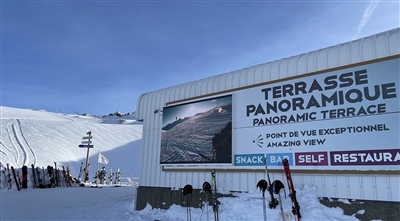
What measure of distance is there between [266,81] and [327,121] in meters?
1.90

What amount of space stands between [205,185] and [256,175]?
1353mm

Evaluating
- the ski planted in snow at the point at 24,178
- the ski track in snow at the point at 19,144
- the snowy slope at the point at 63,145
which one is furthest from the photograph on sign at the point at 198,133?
the ski track in snow at the point at 19,144

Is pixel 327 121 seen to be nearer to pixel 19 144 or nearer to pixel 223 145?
pixel 223 145

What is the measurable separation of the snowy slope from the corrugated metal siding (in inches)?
943

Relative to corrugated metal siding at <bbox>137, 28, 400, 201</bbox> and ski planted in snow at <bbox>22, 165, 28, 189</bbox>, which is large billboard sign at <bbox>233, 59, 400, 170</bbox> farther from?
ski planted in snow at <bbox>22, 165, 28, 189</bbox>

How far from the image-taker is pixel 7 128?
4416 centimetres

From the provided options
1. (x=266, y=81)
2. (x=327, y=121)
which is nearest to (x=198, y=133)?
(x=266, y=81)

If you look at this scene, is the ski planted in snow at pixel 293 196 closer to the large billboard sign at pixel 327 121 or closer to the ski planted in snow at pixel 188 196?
the large billboard sign at pixel 327 121

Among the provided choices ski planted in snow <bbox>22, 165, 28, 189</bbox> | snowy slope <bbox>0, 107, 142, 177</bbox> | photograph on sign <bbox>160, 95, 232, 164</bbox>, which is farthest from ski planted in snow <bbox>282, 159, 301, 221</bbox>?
snowy slope <bbox>0, 107, 142, 177</bbox>

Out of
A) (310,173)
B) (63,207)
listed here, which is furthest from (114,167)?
(310,173)

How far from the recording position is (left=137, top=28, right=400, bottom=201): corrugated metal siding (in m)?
5.77

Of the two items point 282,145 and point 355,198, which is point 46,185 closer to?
point 282,145

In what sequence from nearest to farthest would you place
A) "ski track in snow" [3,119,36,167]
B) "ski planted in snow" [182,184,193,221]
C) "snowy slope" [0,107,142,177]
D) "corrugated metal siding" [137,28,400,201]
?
"corrugated metal siding" [137,28,400,201] < "ski planted in snow" [182,184,193,221] < "ski track in snow" [3,119,36,167] < "snowy slope" [0,107,142,177]

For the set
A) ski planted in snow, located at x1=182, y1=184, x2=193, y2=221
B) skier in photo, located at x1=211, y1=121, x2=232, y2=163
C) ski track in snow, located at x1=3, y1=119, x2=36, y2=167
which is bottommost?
ski planted in snow, located at x1=182, y1=184, x2=193, y2=221
